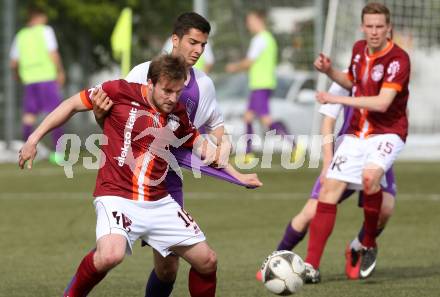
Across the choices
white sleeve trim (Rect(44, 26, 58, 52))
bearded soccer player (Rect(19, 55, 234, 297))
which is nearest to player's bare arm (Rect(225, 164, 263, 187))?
bearded soccer player (Rect(19, 55, 234, 297))

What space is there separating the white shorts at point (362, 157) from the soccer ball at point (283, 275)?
1.56 meters

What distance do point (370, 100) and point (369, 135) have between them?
1.28 ft

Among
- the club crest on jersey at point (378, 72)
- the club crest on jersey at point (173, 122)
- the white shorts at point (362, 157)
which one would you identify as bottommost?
the white shorts at point (362, 157)

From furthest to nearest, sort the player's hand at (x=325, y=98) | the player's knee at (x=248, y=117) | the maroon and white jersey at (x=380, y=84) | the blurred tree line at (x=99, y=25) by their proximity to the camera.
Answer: the blurred tree line at (x=99, y=25), the player's knee at (x=248, y=117), the maroon and white jersey at (x=380, y=84), the player's hand at (x=325, y=98)

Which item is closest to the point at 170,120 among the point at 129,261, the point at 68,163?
the point at 129,261

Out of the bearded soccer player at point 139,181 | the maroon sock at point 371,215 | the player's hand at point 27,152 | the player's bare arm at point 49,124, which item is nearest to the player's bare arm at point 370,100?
the maroon sock at point 371,215

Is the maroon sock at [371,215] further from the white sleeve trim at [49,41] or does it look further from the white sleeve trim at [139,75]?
the white sleeve trim at [49,41]

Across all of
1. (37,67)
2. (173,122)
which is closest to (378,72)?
(173,122)

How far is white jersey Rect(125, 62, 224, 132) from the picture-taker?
6.57m

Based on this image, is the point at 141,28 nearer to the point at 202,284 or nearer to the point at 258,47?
the point at 258,47

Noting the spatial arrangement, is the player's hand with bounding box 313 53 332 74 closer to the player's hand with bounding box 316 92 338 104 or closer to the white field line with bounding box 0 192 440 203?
the player's hand with bounding box 316 92 338 104

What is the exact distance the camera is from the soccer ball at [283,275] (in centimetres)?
639

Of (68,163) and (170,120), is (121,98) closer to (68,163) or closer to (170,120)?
(170,120)

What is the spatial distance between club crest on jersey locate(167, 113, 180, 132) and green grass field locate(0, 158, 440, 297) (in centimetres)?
158
